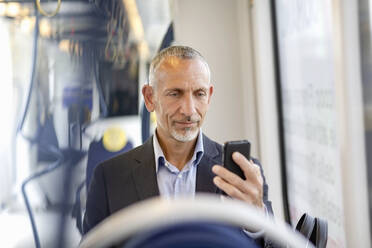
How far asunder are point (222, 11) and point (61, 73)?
3.73ft

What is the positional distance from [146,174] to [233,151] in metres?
0.46

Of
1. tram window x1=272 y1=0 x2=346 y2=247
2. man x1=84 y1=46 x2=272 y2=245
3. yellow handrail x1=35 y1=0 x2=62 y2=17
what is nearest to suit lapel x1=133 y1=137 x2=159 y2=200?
man x1=84 y1=46 x2=272 y2=245

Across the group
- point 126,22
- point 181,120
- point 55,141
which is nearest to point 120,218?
point 181,120

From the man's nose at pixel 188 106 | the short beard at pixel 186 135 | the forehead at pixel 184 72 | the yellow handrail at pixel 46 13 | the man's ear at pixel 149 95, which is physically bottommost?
the short beard at pixel 186 135

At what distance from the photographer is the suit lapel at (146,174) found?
1.58 metres

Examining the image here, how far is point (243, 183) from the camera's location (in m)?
1.06

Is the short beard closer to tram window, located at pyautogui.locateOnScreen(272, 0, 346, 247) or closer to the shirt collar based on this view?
the shirt collar

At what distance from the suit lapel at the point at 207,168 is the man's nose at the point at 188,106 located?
0.53 feet

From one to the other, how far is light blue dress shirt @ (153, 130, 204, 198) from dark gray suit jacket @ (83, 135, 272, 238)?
0.07ft

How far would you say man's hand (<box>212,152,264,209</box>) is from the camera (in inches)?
41.0

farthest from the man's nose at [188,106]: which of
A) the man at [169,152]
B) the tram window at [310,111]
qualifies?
the tram window at [310,111]

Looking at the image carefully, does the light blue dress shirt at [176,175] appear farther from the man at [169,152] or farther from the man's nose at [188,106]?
the man's nose at [188,106]

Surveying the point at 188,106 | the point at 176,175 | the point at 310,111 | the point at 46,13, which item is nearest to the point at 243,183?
the point at 188,106

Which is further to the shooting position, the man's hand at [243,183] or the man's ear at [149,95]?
→ the man's ear at [149,95]
